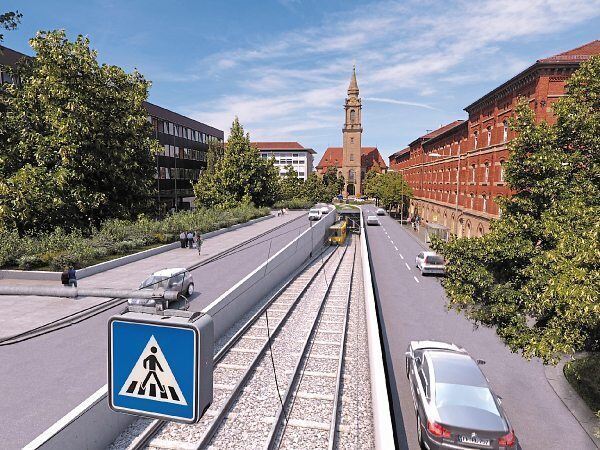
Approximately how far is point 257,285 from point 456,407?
45.4ft

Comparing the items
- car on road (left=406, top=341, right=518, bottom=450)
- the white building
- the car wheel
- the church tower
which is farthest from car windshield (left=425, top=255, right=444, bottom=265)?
the white building

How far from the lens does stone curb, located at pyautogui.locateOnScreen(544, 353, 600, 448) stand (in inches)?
441

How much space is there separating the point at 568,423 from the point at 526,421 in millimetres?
1236

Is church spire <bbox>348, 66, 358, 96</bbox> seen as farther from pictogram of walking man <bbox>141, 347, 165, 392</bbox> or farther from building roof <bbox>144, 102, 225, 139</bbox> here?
pictogram of walking man <bbox>141, 347, 165, 392</bbox>

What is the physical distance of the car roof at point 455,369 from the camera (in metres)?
10.7

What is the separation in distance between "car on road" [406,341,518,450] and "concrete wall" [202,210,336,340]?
6.72 meters

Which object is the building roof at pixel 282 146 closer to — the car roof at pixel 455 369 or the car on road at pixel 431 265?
the car on road at pixel 431 265

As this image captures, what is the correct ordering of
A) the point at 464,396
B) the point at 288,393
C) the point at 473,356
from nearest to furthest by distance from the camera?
the point at 464,396 < the point at 288,393 < the point at 473,356

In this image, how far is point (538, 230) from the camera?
10.7 m

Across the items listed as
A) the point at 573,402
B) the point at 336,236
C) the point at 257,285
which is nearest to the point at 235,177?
the point at 336,236

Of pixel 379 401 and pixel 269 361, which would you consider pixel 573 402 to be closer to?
pixel 379 401

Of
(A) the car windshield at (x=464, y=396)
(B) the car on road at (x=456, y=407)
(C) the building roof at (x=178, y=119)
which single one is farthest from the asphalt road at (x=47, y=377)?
(C) the building roof at (x=178, y=119)

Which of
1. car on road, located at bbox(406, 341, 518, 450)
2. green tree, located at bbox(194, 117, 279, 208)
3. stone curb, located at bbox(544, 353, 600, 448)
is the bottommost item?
stone curb, located at bbox(544, 353, 600, 448)

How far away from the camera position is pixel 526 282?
35.5 feet
